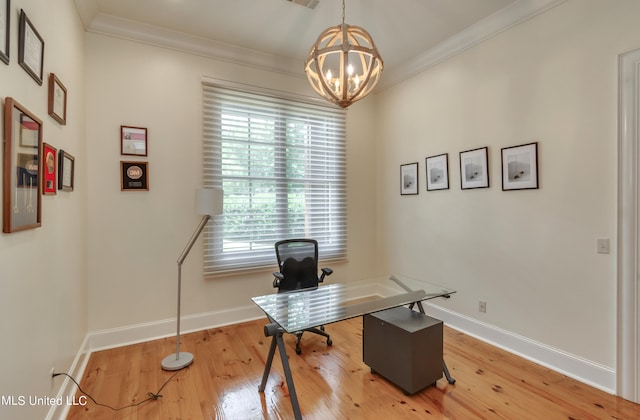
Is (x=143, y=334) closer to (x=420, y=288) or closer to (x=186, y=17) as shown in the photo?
(x=420, y=288)

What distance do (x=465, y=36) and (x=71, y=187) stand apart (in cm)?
377

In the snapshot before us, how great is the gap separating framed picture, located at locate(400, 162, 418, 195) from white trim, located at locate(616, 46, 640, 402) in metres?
1.84

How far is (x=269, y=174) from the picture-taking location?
11.4 ft

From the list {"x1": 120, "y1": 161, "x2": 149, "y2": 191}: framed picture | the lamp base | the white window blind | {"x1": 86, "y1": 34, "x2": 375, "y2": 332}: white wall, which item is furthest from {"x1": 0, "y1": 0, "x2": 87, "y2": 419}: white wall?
the white window blind

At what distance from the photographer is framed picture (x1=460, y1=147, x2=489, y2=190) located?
9.34ft

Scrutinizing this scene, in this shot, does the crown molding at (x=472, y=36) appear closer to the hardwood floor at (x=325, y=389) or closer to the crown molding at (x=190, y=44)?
the crown molding at (x=190, y=44)

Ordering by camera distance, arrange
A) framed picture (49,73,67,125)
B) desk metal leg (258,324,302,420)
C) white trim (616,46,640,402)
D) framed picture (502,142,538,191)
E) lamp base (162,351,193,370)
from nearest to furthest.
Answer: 1. desk metal leg (258,324,302,420)
2. framed picture (49,73,67,125)
3. white trim (616,46,640,402)
4. lamp base (162,351,193,370)
5. framed picture (502,142,538,191)

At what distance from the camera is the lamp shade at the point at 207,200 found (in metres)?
2.41

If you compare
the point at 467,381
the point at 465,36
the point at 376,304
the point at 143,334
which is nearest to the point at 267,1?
the point at 465,36

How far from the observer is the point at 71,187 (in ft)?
7.16

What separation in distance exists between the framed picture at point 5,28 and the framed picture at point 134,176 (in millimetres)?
1629

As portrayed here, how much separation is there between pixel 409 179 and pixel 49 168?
339 cm

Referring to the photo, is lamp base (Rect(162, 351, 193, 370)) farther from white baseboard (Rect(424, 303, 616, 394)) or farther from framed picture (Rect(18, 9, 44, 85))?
white baseboard (Rect(424, 303, 616, 394))

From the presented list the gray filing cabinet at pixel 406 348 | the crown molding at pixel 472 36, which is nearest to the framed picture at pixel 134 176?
the gray filing cabinet at pixel 406 348
